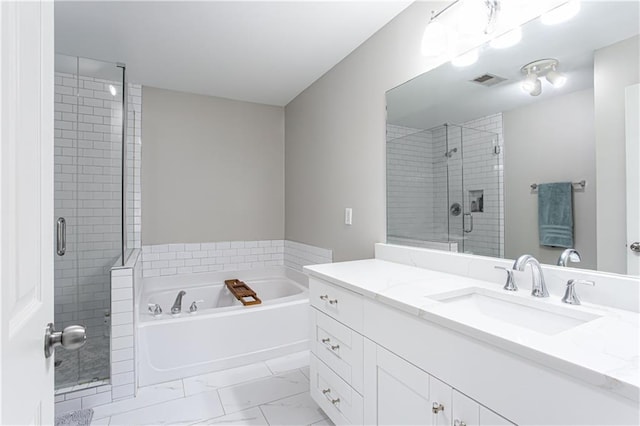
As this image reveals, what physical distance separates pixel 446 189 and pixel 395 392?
1.10m

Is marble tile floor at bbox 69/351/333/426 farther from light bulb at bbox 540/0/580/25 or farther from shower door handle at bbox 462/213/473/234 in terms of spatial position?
light bulb at bbox 540/0/580/25

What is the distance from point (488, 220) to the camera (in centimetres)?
157

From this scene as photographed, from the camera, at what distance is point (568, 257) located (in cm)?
124

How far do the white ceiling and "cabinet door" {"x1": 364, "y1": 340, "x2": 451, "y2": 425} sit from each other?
6.33ft

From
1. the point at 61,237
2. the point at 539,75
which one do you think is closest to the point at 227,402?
the point at 61,237

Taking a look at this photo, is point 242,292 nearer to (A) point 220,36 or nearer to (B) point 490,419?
(A) point 220,36

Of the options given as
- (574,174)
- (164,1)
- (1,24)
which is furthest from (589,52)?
(164,1)

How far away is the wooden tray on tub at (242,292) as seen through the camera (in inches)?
105

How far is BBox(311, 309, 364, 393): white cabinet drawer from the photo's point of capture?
1.46 meters

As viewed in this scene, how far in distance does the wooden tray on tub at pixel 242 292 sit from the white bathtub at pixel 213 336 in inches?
3.7

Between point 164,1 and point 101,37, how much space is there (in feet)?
2.39

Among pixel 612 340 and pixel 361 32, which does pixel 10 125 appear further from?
pixel 361 32

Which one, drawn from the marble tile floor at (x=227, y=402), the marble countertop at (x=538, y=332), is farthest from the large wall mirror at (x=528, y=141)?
the marble tile floor at (x=227, y=402)

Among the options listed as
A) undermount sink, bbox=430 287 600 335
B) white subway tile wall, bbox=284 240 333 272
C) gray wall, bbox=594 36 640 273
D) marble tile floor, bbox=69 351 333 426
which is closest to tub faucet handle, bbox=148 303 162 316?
marble tile floor, bbox=69 351 333 426
